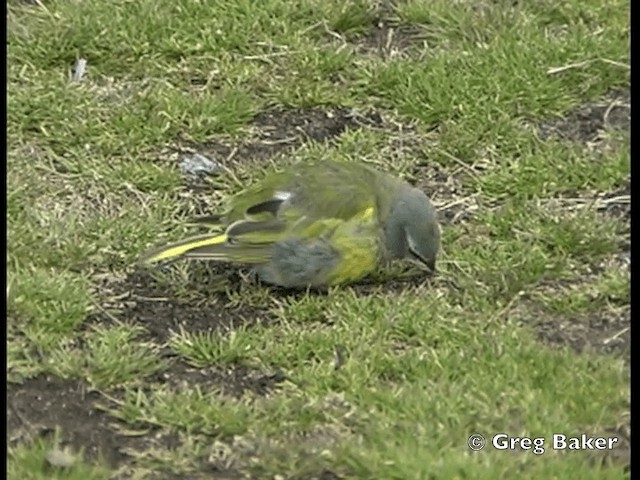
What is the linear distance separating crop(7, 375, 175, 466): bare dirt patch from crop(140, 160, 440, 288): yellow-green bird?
0.84 meters

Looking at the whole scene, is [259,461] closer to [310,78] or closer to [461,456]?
[461,456]

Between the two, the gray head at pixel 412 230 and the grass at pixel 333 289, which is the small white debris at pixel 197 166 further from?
the gray head at pixel 412 230

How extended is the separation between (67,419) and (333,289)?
1.29m

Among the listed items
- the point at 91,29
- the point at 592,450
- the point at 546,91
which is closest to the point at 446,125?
the point at 546,91

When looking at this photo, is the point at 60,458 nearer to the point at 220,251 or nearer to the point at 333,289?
the point at 220,251

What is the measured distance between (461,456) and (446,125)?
98.3 inches

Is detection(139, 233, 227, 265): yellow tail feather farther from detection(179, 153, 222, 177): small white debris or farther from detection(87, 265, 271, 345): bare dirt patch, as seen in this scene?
detection(179, 153, 222, 177): small white debris

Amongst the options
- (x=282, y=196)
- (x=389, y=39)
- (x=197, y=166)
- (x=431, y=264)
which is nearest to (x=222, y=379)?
(x=282, y=196)

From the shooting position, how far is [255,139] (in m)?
7.33

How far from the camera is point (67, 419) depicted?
17.9ft

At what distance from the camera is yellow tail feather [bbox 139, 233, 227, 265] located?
20.5ft

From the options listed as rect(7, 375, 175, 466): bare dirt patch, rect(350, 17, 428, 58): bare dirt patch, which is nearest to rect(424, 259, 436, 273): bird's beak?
rect(7, 375, 175, 466): bare dirt patch

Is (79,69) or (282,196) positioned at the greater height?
(282,196)
